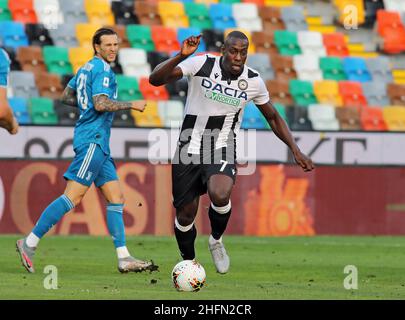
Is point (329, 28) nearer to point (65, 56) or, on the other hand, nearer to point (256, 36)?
point (256, 36)

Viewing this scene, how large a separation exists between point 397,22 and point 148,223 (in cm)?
710

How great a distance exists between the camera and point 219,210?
957cm

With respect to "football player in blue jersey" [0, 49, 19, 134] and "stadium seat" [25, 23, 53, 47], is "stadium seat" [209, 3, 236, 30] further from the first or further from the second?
"football player in blue jersey" [0, 49, 19, 134]

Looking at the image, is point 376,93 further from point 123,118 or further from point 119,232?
point 119,232

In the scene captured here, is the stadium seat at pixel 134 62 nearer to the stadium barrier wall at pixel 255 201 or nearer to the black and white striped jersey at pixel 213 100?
the stadium barrier wall at pixel 255 201

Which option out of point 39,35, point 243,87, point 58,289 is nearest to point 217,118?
point 243,87

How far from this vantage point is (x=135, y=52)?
17594 millimetres

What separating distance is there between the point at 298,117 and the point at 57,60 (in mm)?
3714

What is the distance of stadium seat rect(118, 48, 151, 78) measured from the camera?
17438 mm

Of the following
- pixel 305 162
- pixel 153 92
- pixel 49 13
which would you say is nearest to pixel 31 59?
pixel 49 13

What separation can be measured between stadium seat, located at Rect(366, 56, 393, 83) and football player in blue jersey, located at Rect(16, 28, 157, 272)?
30.7 feet

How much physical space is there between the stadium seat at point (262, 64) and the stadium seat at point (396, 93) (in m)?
1.92

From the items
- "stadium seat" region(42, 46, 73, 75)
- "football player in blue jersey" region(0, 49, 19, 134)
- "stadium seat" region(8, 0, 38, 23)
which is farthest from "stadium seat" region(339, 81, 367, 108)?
"football player in blue jersey" region(0, 49, 19, 134)

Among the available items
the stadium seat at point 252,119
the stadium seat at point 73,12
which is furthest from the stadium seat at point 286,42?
the stadium seat at point 73,12
